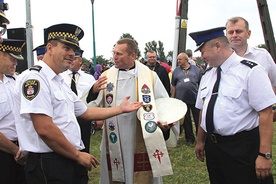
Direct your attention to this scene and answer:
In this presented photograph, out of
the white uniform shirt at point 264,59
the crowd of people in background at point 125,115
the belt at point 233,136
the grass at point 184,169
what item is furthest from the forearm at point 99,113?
the grass at point 184,169

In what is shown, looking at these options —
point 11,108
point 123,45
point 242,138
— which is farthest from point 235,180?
point 11,108

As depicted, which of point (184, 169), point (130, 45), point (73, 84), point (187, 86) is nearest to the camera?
point (130, 45)

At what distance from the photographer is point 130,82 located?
12.0 ft

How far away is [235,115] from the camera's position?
2707mm

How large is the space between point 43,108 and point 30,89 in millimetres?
175

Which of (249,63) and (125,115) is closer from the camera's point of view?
(249,63)

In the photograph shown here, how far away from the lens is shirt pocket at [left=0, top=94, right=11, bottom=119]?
2.74 meters

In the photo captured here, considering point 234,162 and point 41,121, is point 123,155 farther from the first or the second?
point 41,121

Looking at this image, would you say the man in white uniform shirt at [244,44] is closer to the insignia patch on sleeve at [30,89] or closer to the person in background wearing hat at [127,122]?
the person in background wearing hat at [127,122]

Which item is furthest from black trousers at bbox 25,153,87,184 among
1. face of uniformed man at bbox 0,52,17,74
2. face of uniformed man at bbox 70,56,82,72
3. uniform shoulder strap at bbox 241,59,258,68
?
face of uniformed man at bbox 70,56,82,72

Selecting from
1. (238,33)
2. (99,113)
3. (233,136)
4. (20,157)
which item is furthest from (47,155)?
(238,33)

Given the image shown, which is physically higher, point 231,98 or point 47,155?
point 231,98

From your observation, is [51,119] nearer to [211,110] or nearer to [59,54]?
[59,54]

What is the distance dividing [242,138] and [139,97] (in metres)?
1.25
